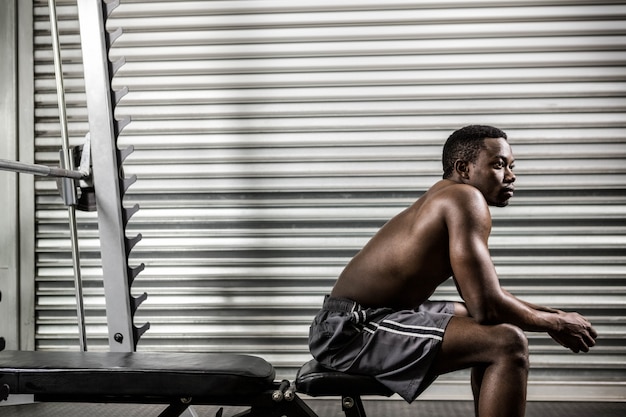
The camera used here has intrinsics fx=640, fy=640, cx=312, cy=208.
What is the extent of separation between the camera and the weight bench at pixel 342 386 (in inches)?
86.2

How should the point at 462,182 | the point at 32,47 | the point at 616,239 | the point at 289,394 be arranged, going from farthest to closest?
the point at 32,47 < the point at 616,239 < the point at 462,182 < the point at 289,394

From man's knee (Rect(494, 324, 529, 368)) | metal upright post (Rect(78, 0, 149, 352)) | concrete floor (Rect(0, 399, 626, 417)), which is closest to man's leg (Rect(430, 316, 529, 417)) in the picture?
man's knee (Rect(494, 324, 529, 368))

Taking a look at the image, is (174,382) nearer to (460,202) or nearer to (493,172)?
(460,202)

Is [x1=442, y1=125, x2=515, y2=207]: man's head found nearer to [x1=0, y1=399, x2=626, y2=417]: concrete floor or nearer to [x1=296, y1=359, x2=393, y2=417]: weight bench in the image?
[x1=296, y1=359, x2=393, y2=417]: weight bench

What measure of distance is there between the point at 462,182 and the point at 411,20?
1560mm

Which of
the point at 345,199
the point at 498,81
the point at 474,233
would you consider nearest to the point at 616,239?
the point at 498,81

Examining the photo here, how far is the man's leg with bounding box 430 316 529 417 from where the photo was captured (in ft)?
6.83

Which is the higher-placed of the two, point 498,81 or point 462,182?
point 498,81

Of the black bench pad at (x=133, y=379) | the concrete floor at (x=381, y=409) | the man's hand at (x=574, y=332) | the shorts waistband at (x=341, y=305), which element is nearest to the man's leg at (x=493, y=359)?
the man's hand at (x=574, y=332)

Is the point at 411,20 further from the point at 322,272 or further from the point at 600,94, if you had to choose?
the point at 322,272

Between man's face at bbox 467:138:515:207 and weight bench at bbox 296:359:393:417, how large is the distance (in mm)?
879

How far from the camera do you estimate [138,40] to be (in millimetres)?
3914

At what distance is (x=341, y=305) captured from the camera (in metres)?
2.44

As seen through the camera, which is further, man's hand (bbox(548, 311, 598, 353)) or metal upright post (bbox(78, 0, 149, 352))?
metal upright post (bbox(78, 0, 149, 352))
